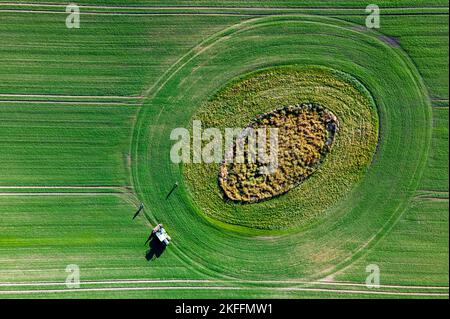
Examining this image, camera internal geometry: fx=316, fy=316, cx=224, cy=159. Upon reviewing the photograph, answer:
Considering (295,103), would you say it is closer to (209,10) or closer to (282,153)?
(282,153)

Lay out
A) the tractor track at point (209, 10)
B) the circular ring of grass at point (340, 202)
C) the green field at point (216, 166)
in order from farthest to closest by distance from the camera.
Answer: the circular ring of grass at point (340, 202) < the green field at point (216, 166) < the tractor track at point (209, 10)

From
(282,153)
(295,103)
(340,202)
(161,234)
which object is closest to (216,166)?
(282,153)

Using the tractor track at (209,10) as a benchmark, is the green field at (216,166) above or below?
below

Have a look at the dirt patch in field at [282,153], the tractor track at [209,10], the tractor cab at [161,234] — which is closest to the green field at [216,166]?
the tractor track at [209,10]

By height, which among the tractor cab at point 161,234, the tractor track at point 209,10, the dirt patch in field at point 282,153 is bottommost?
the tractor cab at point 161,234

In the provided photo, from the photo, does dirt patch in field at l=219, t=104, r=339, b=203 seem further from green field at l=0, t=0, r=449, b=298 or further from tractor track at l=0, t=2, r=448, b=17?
tractor track at l=0, t=2, r=448, b=17

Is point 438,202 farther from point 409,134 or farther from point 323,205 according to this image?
point 323,205

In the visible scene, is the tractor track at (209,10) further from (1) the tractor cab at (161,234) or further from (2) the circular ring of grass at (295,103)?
(1) the tractor cab at (161,234)
